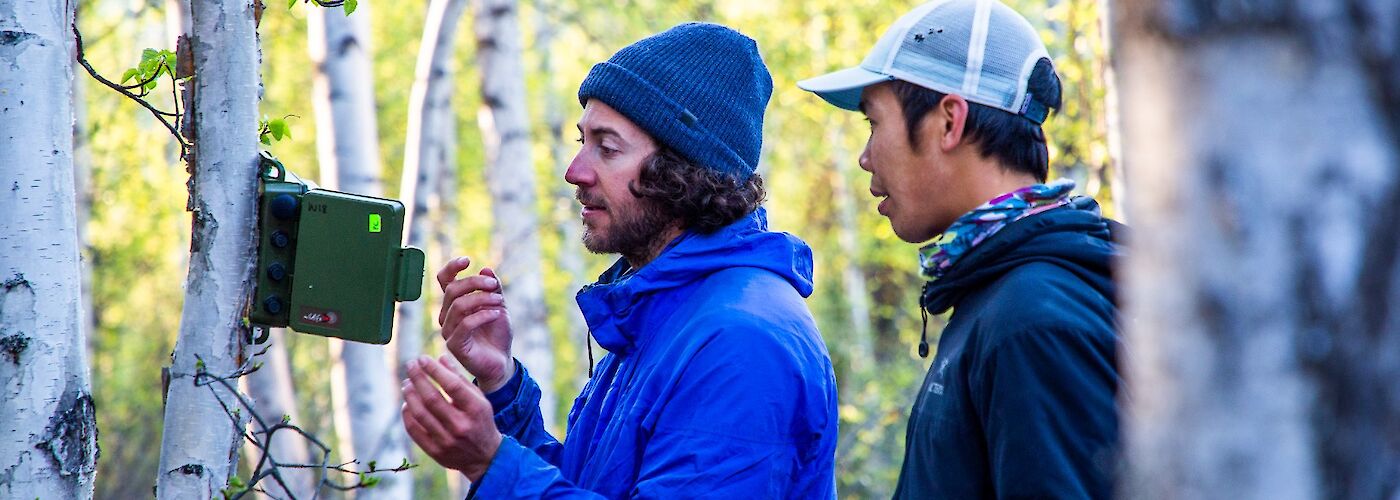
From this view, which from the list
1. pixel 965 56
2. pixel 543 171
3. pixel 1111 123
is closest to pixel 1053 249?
pixel 965 56

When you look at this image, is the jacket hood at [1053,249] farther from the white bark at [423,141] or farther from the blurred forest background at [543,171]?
the white bark at [423,141]

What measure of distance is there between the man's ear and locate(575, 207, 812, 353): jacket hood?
1.48ft

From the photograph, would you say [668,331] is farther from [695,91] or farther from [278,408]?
[278,408]

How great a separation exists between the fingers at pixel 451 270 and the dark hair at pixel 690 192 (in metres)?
0.40

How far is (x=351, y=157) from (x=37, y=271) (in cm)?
392

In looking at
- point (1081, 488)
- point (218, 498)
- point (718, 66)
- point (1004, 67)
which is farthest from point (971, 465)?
point (218, 498)

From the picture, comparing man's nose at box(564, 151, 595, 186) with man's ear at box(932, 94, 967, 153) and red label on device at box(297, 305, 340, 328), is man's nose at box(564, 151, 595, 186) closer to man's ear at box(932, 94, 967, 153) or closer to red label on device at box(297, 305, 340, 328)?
red label on device at box(297, 305, 340, 328)

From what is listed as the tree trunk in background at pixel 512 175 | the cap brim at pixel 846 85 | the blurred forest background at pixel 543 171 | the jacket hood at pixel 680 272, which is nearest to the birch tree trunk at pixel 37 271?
the jacket hood at pixel 680 272

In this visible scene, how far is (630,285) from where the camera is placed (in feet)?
8.75

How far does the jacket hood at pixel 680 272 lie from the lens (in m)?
2.66

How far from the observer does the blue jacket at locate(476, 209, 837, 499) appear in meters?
2.27

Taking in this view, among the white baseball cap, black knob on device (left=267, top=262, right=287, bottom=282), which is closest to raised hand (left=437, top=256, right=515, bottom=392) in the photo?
black knob on device (left=267, top=262, right=287, bottom=282)

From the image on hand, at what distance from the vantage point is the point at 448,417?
7.32 ft

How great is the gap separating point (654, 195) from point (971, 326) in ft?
2.67
